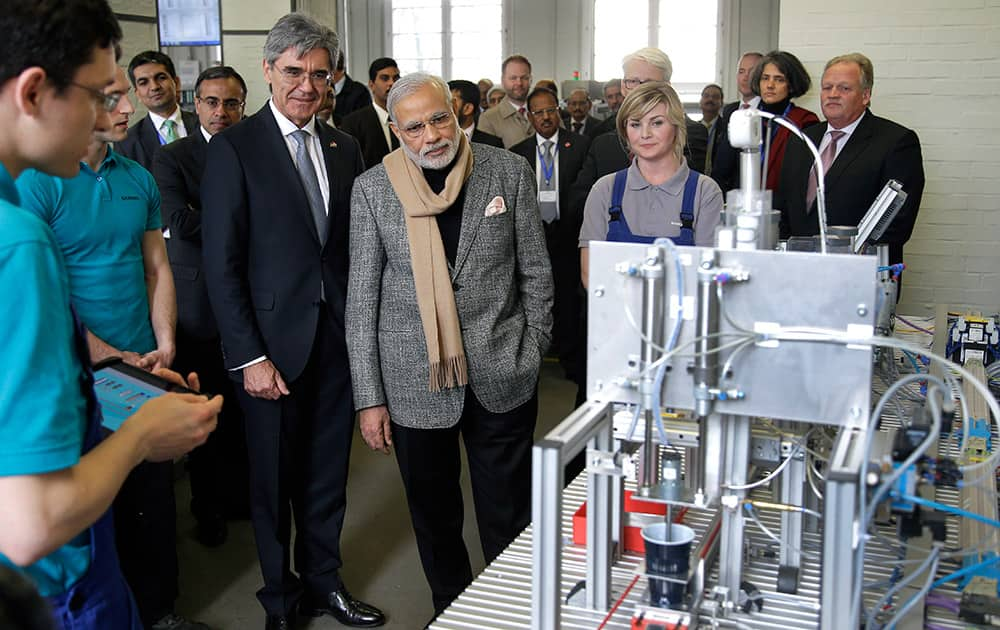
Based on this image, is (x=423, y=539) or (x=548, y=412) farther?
(x=548, y=412)

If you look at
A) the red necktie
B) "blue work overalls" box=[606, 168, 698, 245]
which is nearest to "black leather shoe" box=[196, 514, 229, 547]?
"blue work overalls" box=[606, 168, 698, 245]

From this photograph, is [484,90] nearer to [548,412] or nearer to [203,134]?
[548,412]

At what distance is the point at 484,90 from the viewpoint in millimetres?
10000

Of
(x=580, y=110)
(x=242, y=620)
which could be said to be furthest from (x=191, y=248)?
(x=580, y=110)

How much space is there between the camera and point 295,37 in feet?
8.59

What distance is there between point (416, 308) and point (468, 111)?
2967 millimetres

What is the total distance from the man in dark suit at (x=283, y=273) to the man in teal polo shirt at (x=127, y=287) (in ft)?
0.69

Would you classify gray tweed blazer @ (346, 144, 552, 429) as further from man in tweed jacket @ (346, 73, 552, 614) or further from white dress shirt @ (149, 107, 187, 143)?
white dress shirt @ (149, 107, 187, 143)

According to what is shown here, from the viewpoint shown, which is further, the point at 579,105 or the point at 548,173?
the point at 579,105

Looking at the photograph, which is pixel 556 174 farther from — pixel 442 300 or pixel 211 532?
pixel 442 300

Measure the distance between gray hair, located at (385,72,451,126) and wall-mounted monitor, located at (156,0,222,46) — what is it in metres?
3.76

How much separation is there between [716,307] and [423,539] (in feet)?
5.21

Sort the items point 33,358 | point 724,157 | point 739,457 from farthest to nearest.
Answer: point 724,157, point 739,457, point 33,358

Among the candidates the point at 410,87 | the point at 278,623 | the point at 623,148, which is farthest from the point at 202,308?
the point at 623,148
